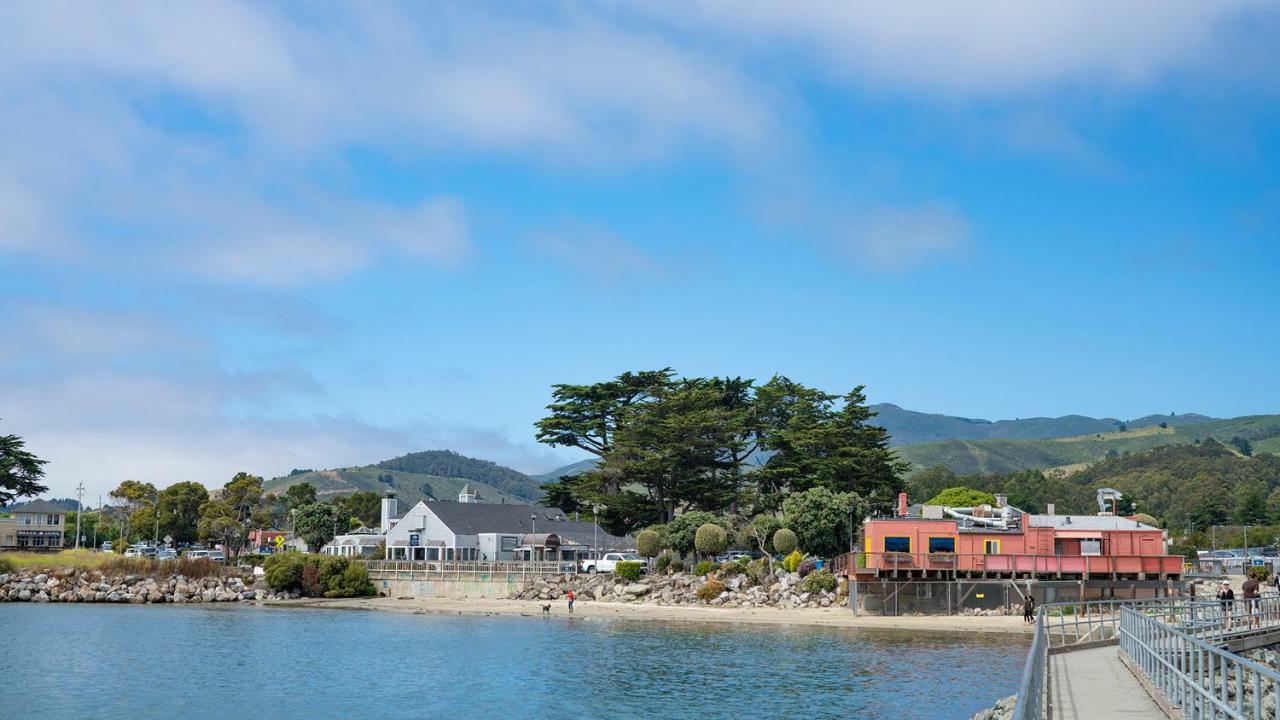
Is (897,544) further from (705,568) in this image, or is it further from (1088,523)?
(705,568)

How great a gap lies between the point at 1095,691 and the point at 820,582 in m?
48.2

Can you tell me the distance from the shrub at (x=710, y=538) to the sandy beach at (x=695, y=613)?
7703 millimetres

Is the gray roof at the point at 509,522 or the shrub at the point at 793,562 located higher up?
the gray roof at the point at 509,522

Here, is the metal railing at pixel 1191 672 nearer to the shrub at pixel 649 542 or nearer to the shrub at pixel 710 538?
the shrub at pixel 710 538

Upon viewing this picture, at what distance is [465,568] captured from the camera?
94.5 meters

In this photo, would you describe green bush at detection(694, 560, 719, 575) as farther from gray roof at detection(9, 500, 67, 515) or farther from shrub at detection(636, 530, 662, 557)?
gray roof at detection(9, 500, 67, 515)

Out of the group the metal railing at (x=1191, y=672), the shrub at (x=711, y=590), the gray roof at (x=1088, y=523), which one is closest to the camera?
the metal railing at (x=1191, y=672)

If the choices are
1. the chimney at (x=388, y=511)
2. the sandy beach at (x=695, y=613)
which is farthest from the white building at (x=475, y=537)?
the sandy beach at (x=695, y=613)

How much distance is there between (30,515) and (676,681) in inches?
4466

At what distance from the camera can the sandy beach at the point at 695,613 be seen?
2389 inches

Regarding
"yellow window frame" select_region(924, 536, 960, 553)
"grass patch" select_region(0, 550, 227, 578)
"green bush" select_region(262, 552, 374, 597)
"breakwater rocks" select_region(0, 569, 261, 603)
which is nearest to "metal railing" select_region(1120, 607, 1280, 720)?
"yellow window frame" select_region(924, 536, 960, 553)

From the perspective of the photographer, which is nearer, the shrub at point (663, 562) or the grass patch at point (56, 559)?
the shrub at point (663, 562)

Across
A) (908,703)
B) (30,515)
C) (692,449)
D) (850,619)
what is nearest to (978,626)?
(850,619)

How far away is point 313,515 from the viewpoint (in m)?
120
